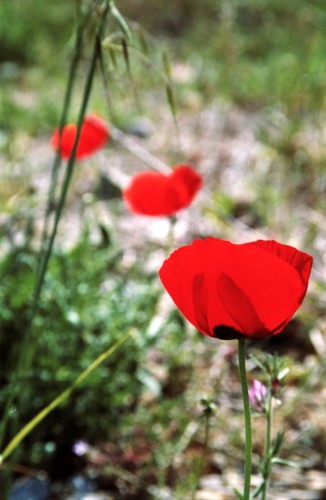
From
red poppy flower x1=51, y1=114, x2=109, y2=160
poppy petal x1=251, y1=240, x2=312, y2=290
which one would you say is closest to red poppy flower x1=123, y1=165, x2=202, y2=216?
red poppy flower x1=51, y1=114, x2=109, y2=160

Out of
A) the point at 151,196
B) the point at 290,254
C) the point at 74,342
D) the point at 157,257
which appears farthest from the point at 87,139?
the point at 290,254

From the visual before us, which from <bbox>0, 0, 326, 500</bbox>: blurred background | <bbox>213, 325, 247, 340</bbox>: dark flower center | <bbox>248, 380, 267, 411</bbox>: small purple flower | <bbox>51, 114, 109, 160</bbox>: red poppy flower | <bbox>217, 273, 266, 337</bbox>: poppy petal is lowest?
<bbox>0, 0, 326, 500</bbox>: blurred background

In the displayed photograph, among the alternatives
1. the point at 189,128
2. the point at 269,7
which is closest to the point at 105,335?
the point at 189,128

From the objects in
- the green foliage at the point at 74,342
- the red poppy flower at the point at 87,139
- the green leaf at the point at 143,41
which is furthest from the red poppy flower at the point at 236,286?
the red poppy flower at the point at 87,139

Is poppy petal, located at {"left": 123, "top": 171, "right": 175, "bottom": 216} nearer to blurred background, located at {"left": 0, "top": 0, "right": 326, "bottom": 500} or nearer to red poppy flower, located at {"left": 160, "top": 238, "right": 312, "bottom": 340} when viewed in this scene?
blurred background, located at {"left": 0, "top": 0, "right": 326, "bottom": 500}

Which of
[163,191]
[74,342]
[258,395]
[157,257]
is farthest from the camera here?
[157,257]

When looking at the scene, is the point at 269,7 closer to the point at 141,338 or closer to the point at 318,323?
the point at 318,323

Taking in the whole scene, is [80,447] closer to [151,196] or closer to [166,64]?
[151,196]

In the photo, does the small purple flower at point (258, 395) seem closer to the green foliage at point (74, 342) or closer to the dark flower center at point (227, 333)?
the dark flower center at point (227, 333)
